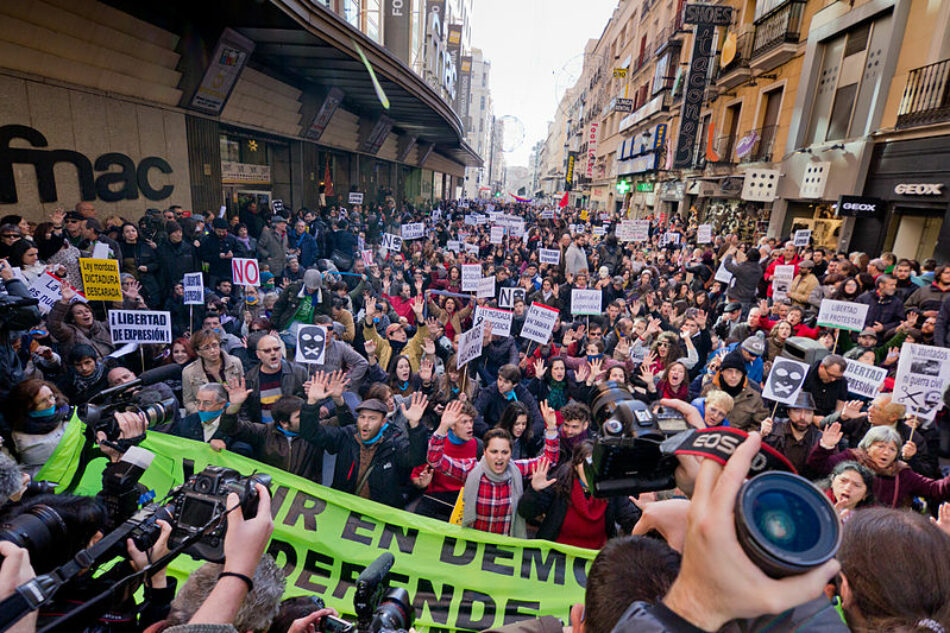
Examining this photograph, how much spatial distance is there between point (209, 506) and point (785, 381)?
4.81 m

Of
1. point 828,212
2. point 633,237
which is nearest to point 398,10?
point 633,237

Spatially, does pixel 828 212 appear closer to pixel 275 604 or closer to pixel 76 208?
pixel 275 604

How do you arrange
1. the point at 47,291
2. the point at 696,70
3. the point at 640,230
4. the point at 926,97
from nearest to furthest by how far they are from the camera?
the point at 47,291 → the point at 926,97 → the point at 640,230 → the point at 696,70

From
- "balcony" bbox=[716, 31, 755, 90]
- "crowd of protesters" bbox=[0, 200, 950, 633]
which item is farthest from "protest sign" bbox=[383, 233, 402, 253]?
"balcony" bbox=[716, 31, 755, 90]

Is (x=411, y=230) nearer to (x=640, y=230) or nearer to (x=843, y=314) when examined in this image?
(x=640, y=230)

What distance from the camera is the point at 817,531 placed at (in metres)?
0.88

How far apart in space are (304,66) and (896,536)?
48.9ft

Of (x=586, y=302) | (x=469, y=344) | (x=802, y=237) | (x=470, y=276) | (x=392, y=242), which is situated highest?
(x=802, y=237)

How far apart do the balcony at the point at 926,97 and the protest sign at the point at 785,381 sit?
27.8 feet

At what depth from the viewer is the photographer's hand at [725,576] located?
837 mm

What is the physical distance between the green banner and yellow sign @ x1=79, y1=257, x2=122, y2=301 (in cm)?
257

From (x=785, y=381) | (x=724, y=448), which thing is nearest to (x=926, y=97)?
(x=785, y=381)

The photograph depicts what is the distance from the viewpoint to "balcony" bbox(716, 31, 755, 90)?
17.4 meters

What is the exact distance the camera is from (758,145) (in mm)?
17047
